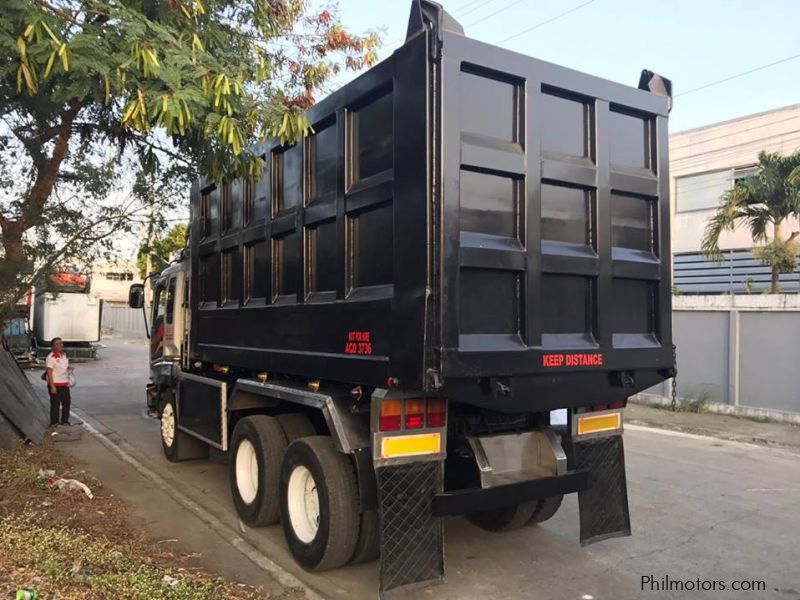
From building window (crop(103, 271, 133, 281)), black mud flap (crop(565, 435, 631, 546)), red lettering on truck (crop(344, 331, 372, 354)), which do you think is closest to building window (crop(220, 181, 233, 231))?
red lettering on truck (crop(344, 331, 372, 354))

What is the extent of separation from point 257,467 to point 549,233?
3048 millimetres

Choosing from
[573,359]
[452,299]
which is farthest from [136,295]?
[573,359]

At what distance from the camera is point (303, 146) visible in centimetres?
501

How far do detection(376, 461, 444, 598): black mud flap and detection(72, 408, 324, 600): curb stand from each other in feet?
2.14

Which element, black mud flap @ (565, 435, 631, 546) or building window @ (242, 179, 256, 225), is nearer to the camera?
black mud flap @ (565, 435, 631, 546)

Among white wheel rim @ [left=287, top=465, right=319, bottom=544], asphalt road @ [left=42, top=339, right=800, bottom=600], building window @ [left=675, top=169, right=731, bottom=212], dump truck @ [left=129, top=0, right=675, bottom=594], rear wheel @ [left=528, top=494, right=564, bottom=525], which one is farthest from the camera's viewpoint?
building window @ [left=675, top=169, right=731, bottom=212]

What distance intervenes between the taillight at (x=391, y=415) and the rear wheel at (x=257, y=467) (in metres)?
1.60

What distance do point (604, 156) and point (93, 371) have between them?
20.3 metres

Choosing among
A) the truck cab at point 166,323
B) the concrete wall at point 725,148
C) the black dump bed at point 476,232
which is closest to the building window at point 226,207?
the black dump bed at point 476,232

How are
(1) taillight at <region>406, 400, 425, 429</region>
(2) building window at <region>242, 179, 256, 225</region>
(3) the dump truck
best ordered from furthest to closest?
(2) building window at <region>242, 179, 256, 225</region> < (1) taillight at <region>406, 400, 425, 429</region> < (3) the dump truck

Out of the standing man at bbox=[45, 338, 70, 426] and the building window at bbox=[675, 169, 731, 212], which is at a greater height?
the building window at bbox=[675, 169, 731, 212]

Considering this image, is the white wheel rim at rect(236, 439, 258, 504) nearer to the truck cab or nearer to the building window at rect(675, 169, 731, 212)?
the truck cab

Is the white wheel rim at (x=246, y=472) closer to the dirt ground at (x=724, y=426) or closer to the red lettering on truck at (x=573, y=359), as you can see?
the red lettering on truck at (x=573, y=359)

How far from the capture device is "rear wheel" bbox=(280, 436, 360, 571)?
14.2 feet
